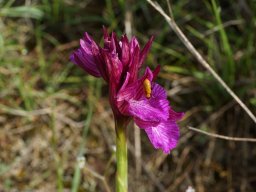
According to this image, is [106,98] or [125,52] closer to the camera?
[125,52]

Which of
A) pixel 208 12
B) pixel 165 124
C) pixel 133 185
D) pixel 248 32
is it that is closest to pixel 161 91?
pixel 165 124

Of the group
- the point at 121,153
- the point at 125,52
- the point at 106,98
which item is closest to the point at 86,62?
the point at 125,52

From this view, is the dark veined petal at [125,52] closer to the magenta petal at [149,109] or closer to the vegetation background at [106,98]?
the magenta petal at [149,109]

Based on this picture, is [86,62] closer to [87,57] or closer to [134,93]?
[87,57]

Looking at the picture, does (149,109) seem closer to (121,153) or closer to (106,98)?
(121,153)

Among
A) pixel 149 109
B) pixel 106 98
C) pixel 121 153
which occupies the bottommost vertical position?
pixel 121 153

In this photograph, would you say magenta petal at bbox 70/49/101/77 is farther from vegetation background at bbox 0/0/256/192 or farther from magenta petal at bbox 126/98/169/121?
vegetation background at bbox 0/0/256/192

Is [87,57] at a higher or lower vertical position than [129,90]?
higher
